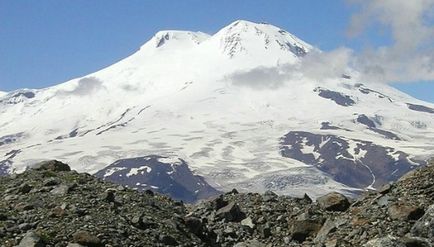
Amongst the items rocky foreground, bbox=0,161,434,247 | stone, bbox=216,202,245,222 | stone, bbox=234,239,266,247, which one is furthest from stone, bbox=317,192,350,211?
stone, bbox=234,239,266,247

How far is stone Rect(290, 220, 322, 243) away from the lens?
2447cm

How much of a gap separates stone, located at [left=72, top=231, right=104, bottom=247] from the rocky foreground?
0.7 inches

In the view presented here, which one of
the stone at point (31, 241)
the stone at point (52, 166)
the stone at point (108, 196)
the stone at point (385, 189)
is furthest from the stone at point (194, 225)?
the stone at point (52, 166)

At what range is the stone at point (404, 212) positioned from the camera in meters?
21.1

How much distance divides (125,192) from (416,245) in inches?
530

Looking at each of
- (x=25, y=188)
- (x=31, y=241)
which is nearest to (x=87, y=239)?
(x=31, y=241)

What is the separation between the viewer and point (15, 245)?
19734mm

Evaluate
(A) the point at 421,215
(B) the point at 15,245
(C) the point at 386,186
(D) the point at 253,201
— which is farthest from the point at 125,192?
(A) the point at 421,215

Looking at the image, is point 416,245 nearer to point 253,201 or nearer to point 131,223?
point 131,223

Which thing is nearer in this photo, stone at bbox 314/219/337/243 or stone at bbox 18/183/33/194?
stone at bbox 314/219/337/243

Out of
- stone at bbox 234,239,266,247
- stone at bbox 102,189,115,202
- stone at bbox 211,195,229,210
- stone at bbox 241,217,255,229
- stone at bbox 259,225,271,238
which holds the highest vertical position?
stone at bbox 102,189,115,202

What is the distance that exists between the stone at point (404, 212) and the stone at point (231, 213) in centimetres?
775

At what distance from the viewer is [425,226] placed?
64.1ft

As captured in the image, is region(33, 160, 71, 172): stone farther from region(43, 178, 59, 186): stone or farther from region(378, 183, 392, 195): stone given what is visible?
region(378, 183, 392, 195): stone
